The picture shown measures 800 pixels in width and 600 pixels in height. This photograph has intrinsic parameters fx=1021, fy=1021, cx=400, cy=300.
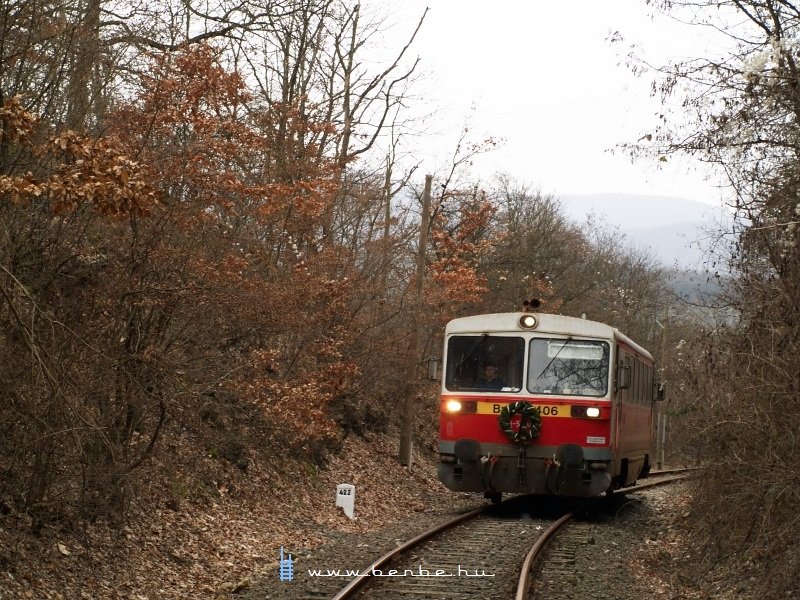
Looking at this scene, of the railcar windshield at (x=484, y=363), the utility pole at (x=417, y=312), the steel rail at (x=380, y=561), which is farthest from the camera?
the utility pole at (x=417, y=312)

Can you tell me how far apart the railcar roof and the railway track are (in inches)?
109

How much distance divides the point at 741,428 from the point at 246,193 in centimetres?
641

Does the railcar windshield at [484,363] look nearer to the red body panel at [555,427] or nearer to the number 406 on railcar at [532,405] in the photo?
the number 406 on railcar at [532,405]

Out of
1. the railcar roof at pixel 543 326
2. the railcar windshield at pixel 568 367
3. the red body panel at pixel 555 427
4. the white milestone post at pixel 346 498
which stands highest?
the railcar roof at pixel 543 326

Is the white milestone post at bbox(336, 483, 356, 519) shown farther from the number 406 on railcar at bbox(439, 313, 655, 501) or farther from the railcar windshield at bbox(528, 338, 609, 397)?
the railcar windshield at bbox(528, 338, 609, 397)

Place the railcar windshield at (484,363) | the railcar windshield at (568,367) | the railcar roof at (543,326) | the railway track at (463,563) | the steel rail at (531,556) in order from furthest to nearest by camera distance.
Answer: the railcar windshield at (484,363), the railcar roof at (543,326), the railcar windshield at (568,367), the railway track at (463,563), the steel rail at (531,556)

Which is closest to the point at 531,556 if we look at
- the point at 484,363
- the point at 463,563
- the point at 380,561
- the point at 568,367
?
the point at 463,563

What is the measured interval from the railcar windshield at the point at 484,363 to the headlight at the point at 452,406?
22 centimetres

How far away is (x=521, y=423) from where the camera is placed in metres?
14.6

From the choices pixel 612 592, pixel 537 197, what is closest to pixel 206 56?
pixel 612 592

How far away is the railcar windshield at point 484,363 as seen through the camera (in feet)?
49.5

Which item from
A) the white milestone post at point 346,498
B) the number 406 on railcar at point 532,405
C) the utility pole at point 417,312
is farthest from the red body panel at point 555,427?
the utility pole at point 417,312

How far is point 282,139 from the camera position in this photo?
56.5ft

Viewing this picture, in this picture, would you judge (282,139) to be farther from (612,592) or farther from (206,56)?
(612,592)
